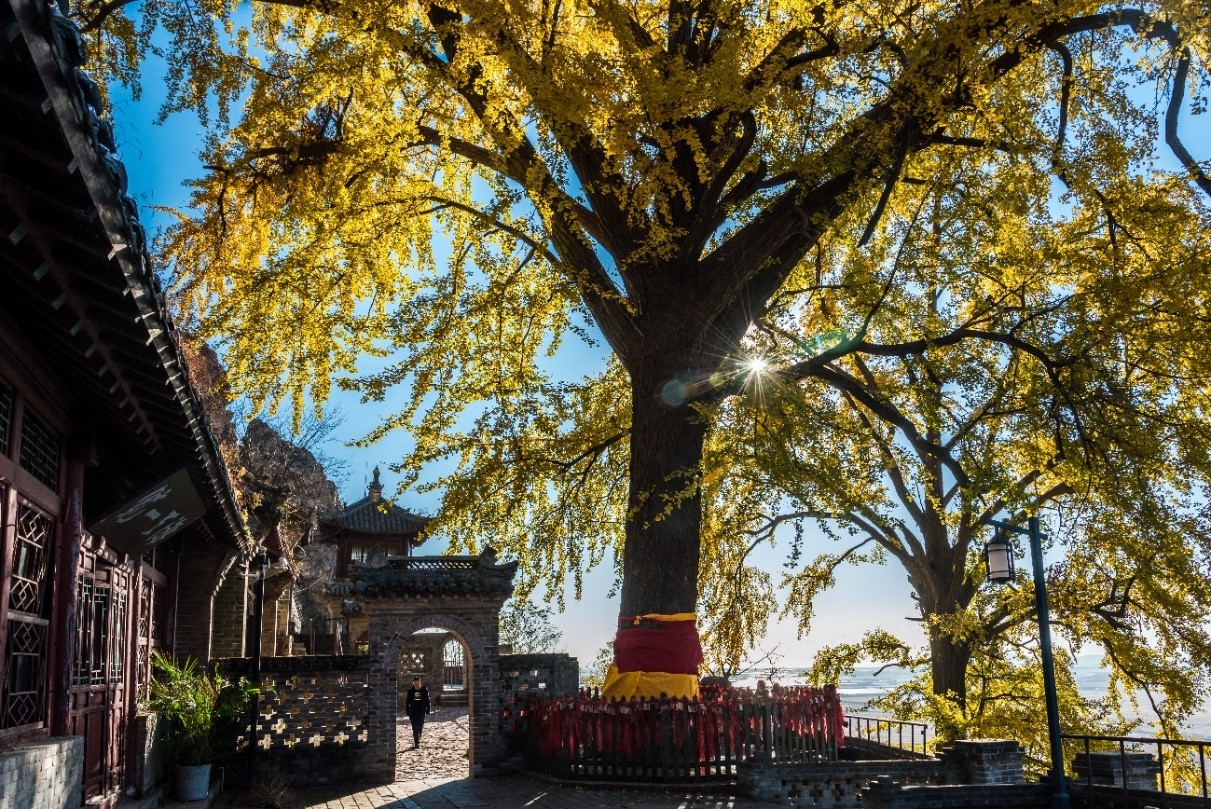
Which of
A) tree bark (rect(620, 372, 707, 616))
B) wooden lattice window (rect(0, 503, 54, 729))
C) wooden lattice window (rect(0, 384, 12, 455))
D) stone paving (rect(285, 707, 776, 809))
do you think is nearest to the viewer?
wooden lattice window (rect(0, 384, 12, 455))

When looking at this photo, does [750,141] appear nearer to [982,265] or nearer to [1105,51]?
[982,265]

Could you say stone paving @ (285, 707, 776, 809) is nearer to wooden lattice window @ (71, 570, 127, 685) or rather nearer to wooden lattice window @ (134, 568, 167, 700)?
wooden lattice window @ (134, 568, 167, 700)

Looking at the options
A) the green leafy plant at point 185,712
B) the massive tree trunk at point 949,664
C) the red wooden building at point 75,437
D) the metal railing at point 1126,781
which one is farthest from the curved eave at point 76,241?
the massive tree trunk at point 949,664

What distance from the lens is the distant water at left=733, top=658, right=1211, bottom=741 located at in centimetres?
2455

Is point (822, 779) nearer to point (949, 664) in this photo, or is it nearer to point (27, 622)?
point (27, 622)

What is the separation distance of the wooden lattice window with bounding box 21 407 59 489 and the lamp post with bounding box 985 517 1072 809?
9936 millimetres

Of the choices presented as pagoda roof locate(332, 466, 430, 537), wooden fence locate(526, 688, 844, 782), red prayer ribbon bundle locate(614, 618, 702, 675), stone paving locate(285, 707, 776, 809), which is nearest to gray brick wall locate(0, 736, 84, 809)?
stone paving locate(285, 707, 776, 809)

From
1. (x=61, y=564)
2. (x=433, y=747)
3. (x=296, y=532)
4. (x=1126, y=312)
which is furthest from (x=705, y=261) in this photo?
(x=296, y=532)

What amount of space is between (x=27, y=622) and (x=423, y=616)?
34.9 feet

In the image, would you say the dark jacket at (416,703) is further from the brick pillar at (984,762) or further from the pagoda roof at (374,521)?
the pagoda roof at (374,521)

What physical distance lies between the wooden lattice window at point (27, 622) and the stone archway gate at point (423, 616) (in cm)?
950

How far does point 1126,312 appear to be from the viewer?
37.1 ft

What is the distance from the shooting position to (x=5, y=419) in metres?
6.52

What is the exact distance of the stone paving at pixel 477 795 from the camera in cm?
1181
